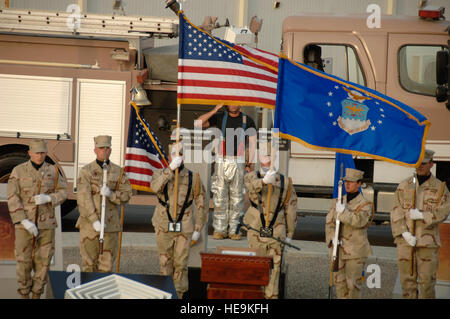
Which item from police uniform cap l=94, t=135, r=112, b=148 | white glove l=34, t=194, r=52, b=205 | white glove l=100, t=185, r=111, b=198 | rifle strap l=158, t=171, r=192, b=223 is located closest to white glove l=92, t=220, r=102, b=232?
white glove l=100, t=185, r=111, b=198

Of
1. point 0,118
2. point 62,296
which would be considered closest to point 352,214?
point 62,296

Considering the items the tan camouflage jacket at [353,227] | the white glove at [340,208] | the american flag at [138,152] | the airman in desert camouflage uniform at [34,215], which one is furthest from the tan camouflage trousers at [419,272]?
the airman in desert camouflage uniform at [34,215]

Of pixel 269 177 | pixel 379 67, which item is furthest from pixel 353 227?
pixel 379 67

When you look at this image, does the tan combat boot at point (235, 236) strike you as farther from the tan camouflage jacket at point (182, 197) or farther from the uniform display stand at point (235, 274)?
the uniform display stand at point (235, 274)

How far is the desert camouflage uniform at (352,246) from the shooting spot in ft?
28.2

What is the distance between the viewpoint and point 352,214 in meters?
8.56

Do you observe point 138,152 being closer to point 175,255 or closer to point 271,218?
point 175,255

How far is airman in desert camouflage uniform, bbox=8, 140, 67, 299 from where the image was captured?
28.7 ft

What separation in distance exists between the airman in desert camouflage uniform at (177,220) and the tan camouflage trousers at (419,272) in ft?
7.76

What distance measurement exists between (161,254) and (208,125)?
299 cm

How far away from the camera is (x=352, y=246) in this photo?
28.4 ft
